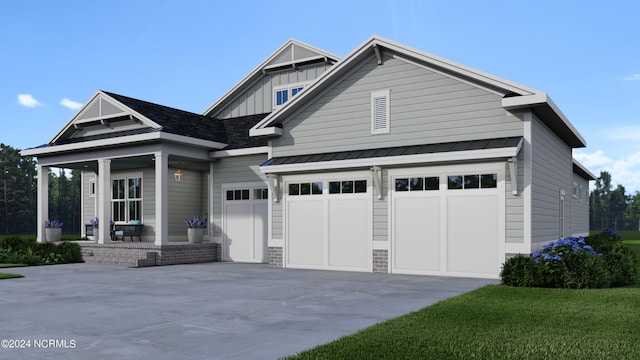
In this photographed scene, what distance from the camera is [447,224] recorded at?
541 inches

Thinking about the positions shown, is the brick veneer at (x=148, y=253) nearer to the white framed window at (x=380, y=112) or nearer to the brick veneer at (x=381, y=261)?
the brick veneer at (x=381, y=261)

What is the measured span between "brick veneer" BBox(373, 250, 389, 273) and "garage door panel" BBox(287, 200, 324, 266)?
1.80 meters

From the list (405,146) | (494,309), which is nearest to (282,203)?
(405,146)

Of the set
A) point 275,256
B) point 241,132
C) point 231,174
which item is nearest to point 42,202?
point 231,174

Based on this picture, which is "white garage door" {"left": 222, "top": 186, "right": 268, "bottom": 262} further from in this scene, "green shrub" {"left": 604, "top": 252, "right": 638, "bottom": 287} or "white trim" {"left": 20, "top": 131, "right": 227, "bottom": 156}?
"green shrub" {"left": 604, "top": 252, "right": 638, "bottom": 287}

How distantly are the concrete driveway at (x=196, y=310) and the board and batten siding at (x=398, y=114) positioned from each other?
371 centimetres

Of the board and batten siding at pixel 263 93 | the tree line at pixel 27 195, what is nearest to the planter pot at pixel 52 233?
the board and batten siding at pixel 263 93

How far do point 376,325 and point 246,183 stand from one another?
41.0 feet

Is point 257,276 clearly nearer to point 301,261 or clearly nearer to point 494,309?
point 301,261

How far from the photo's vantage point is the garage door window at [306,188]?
1606 cm

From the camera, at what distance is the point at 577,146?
19969 mm

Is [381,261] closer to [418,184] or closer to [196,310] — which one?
[418,184]

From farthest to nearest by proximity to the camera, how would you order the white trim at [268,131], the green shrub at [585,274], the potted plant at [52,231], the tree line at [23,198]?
1. the tree line at [23,198]
2. the potted plant at [52,231]
3. the white trim at [268,131]
4. the green shrub at [585,274]

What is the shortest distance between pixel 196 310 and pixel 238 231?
10.6 m
